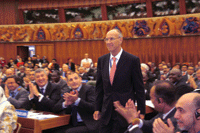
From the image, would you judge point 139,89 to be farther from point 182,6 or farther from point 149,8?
point 149,8

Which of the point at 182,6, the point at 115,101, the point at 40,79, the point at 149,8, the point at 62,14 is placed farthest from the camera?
the point at 62,14

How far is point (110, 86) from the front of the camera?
2463 millimetres

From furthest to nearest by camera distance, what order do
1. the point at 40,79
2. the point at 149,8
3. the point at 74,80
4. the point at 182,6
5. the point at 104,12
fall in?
the point at 104,12, the point at 149,8, the point at 182,6, the point at 40,79, the point at 74,80

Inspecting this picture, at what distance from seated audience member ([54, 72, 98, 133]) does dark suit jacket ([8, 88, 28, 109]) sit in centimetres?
59

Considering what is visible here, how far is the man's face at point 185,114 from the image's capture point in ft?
4.33

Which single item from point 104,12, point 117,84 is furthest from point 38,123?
point 104,12

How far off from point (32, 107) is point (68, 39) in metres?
10.5

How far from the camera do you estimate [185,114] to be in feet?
4.37

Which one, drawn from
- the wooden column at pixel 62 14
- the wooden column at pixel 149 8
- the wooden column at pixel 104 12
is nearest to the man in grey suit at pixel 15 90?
the wooden column at pixel 149 8

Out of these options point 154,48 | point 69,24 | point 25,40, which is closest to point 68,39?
point 69,24

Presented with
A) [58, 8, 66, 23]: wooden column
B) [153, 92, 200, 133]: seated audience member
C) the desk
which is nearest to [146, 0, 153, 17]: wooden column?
[58, 8, 66, 23]: wooden column

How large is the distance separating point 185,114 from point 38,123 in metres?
1.89

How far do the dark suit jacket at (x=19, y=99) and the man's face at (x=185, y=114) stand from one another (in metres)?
2.63

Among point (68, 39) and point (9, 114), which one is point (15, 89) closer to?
point (9, 114)
